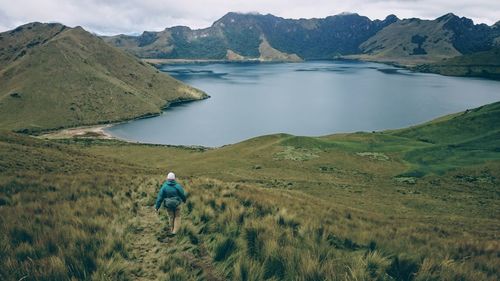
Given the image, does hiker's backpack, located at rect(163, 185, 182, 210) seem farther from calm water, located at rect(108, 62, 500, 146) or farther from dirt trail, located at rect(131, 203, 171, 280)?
calm water, located at rect(108, 62, 500, 146)

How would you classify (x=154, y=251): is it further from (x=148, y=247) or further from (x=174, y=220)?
(x=174, y=220)

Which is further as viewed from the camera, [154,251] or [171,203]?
[171,203]

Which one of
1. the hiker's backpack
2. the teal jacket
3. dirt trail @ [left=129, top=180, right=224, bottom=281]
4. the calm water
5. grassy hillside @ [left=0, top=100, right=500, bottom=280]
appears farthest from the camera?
the calm water

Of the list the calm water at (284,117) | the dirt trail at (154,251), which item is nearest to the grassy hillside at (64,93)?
the calm water at (284,117)

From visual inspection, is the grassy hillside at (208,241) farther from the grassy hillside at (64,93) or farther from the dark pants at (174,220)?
the grassy hillside at (64,93)

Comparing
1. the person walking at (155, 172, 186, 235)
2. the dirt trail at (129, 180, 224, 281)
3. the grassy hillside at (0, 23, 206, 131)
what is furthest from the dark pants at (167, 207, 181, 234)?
the grassy hillside at (0, 23, 206, 131)

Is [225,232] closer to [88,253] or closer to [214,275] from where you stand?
[214,275]

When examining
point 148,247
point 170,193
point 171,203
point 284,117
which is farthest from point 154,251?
point 284,117

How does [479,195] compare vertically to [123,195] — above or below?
below

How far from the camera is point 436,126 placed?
253 ft

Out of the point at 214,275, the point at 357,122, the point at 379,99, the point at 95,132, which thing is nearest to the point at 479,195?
the point at 214,275

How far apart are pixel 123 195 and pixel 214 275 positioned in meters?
9.10

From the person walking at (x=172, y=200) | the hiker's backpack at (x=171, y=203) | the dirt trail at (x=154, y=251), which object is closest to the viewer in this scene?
the dirt trail at (x=154, y=251)

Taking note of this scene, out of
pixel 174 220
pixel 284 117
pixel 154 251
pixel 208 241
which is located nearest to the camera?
pixel 154 251
